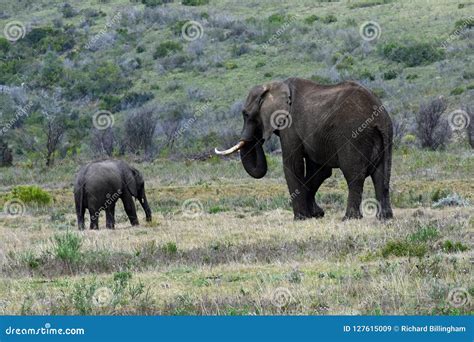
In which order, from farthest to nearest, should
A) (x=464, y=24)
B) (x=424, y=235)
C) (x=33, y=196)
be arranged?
1. (x=464, y=24)
2. (x=33, y=196)
3. (x=424, y=235)

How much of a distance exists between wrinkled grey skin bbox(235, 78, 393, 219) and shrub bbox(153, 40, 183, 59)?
126 feet

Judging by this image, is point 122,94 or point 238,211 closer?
point 238,211

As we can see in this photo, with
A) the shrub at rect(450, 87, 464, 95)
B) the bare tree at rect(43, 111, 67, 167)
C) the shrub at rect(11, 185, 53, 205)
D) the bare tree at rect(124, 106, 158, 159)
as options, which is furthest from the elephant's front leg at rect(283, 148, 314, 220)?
the shrub at rect(450, 87, 464, 95)

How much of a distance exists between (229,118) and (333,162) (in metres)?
28.6

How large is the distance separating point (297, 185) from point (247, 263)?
526 centimetres

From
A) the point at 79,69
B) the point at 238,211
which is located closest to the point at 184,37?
the point at 79,69

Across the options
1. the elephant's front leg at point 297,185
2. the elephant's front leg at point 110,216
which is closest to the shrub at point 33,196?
the elephant's front leg at point 110,216

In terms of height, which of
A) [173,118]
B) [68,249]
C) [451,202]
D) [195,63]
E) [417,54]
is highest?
[68,249]

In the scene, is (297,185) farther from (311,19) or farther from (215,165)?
(311,19)

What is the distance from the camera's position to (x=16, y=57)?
5888cm

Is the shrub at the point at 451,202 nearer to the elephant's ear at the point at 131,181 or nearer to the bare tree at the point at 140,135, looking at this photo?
the elephant's ear at the point at 131,181

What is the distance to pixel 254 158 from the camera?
18.5m

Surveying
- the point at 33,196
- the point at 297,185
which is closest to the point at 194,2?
the point at 33,196

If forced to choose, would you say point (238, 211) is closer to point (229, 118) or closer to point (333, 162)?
point (333, 162)
